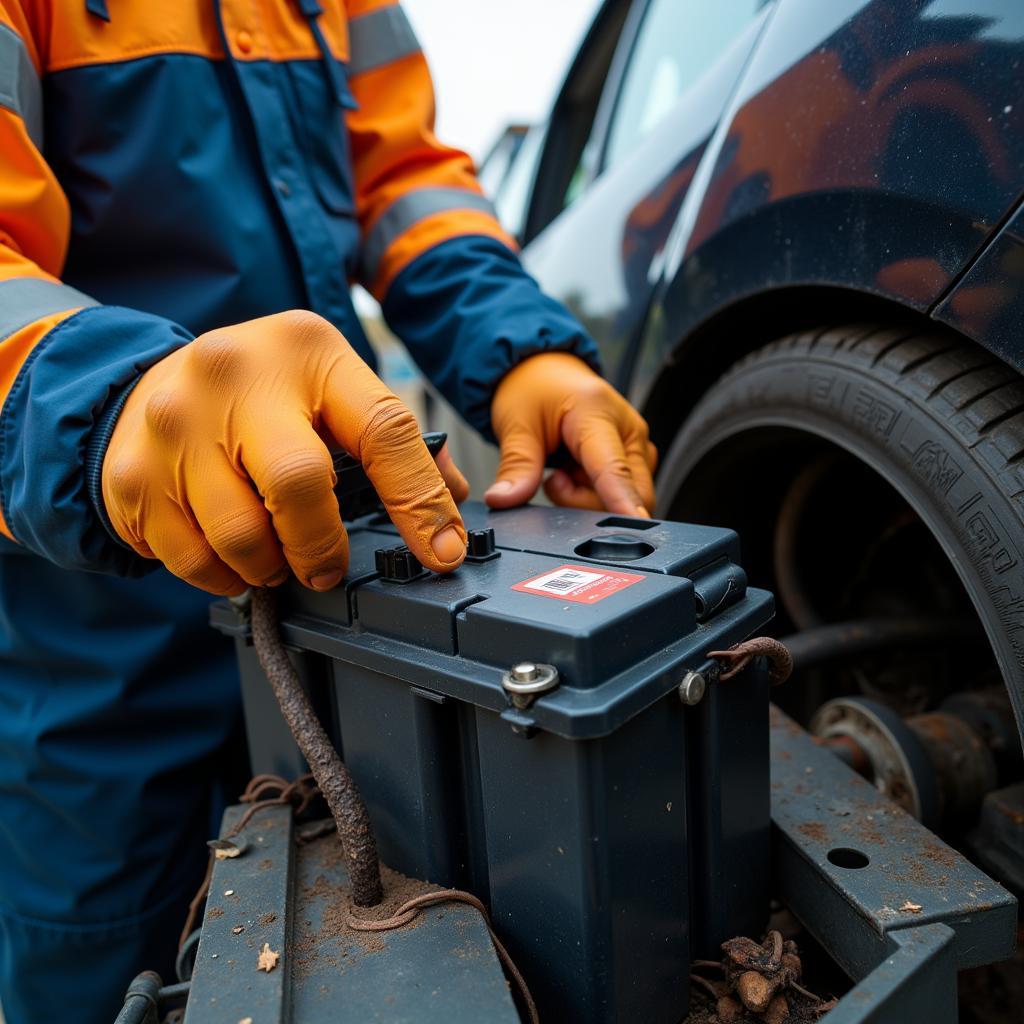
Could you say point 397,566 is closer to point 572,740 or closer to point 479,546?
point 479,546

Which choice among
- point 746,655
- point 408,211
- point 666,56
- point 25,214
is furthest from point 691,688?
point 666,56

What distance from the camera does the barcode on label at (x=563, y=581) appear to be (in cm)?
70

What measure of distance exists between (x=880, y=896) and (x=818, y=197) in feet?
2.26

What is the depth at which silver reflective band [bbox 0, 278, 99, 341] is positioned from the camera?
2.71ft

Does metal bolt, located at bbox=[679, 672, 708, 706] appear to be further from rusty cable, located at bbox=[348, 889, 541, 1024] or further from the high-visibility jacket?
the high-visibility jacket

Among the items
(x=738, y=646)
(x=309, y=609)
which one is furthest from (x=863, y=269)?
(x=309, y=609)

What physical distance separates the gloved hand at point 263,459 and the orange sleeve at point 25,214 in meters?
0.14

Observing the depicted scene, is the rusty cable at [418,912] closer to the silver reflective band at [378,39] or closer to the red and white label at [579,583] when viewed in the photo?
the red and white label at [579,583]

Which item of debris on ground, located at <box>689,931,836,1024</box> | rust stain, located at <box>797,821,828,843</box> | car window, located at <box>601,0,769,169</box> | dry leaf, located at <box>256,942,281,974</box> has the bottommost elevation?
dry leaf, located at <box>256,942,281,974</box>

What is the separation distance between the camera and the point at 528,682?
601mm

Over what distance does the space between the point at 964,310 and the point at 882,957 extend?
0.55 meters

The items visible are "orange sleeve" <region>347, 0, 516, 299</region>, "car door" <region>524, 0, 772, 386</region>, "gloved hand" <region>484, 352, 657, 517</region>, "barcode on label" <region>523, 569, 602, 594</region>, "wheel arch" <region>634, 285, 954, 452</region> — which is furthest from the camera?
"orange sleeve" <region>347, 0, 516, 299</region>

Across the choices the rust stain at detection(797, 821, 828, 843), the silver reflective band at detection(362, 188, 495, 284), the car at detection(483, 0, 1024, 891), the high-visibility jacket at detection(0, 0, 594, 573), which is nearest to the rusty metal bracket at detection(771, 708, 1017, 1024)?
the rust stain at detection(797, 821, 828, 843)

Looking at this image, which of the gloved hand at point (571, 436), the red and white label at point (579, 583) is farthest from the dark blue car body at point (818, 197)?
the red and white label at point (579, 583)
